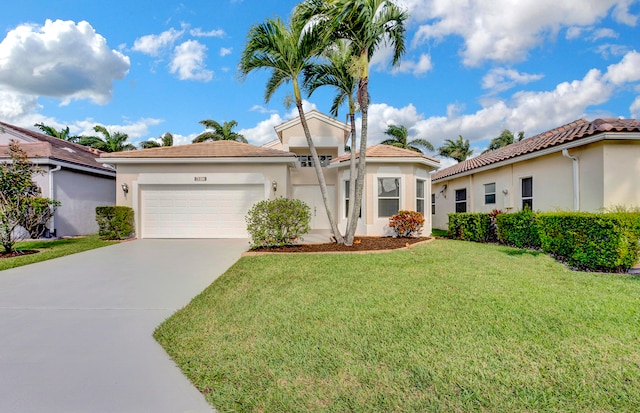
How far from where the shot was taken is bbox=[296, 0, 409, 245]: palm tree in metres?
7.92

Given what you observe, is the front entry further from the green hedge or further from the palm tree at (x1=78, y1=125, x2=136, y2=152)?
the palm tree at (x1=78, y1=125, x2=136, y2=152)

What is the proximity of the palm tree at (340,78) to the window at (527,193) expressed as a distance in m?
6.58

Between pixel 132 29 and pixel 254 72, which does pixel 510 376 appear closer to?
pixel 254 72

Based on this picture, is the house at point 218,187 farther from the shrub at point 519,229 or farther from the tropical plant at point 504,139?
the tropical plant at point 504,139

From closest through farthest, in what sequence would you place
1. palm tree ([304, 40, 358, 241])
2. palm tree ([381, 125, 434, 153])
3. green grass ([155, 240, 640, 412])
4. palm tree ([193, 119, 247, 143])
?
green grass ([155, 240, 640, 412]), palm tree ([304, 40, 358, 241]), palm tree ([381, 125, 434, 153]), palm tree ([193, 119, 247, 143])

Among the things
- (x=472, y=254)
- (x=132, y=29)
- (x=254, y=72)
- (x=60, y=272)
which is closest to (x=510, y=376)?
(x=472, y=254)

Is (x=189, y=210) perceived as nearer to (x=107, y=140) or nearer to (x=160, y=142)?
(x=160, y=142)


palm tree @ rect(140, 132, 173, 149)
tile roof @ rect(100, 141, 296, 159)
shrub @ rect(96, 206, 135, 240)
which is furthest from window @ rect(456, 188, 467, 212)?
palm tree @ rect(140, 132, 173, 149)

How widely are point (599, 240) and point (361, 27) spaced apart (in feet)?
25.3

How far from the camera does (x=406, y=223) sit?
11594 mm

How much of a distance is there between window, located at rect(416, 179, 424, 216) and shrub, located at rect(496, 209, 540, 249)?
10.4ft

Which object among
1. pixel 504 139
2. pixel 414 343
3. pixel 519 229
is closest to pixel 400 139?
pixel 504 139

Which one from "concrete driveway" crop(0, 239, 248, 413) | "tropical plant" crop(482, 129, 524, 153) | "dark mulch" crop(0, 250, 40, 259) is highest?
"tropical plant" crop(482, 129, 524, 153)

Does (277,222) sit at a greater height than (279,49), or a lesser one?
lesser
